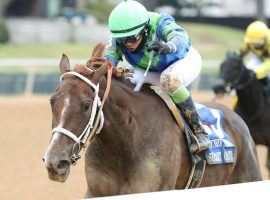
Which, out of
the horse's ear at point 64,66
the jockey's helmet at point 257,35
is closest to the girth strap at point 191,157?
the horse's ear at point 64,66

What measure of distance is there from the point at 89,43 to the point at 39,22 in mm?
2082

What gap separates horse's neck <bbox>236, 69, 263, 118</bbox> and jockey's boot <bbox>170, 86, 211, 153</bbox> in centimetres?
312

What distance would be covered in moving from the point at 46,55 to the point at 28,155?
11.2 metres

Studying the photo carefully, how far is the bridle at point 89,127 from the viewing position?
393 cm

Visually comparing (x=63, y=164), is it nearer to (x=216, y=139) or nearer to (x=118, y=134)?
(x=118, y=134)

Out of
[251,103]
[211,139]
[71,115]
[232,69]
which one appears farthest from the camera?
[232,69]

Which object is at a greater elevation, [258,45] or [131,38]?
[131,38]

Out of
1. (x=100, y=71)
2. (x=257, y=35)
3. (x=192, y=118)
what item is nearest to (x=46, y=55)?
(x=257, y=35)

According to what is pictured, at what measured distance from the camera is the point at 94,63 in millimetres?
4281

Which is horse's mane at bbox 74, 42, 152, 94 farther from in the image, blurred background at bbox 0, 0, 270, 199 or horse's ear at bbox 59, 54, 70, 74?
blurred background at bbox 0, 0, 270, 199

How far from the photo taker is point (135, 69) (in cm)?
484

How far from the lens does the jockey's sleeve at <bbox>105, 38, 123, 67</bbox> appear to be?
15.5 ft

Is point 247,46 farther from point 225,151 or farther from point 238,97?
point 225,151

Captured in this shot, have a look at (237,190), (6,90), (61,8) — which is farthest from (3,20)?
(237,190)
